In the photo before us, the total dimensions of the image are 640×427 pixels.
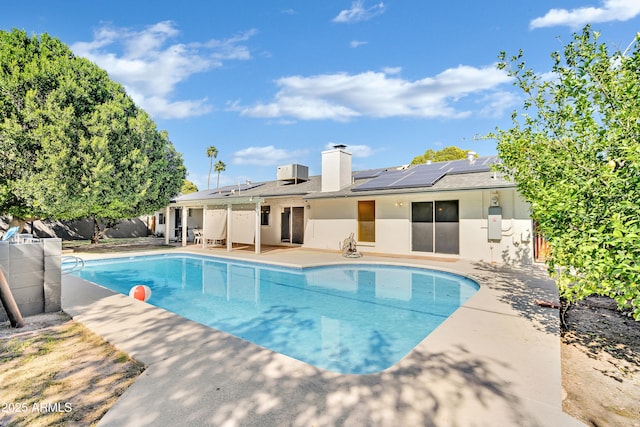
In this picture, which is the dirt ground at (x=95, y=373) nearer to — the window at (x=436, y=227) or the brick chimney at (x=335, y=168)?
the window at (x=436, y=227)

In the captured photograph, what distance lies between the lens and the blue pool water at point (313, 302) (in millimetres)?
4977

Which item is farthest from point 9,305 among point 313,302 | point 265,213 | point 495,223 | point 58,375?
point 265,213

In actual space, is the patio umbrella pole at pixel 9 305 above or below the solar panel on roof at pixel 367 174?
below

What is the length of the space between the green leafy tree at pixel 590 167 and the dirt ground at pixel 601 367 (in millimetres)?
668

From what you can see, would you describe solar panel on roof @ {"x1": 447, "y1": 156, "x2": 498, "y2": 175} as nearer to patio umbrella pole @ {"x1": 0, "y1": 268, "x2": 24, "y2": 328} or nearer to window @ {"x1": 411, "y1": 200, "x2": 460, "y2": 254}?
window @ {"x1": 411, "y1": 200, "x2": 460, "y2": 254}

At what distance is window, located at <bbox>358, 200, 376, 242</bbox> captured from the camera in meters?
14.0

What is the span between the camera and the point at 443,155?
35.7 meters

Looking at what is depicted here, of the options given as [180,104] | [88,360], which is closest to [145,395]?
[88,360]

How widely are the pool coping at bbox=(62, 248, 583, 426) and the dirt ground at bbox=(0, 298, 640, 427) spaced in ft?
0.56

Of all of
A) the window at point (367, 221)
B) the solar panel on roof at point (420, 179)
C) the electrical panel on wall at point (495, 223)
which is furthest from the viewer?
the window at point (367, 221)

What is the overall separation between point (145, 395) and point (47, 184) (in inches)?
486

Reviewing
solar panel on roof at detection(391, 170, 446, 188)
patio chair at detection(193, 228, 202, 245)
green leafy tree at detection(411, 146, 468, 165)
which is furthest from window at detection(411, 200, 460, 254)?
green leafy tree at detection(411, 146, 468, 165)

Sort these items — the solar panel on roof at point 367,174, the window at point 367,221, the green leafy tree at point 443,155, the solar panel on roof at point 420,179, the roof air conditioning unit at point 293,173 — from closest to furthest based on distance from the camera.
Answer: the solar panel on roof at point 420,179 → the window at point 367,221 → the solar panel on roof at point 367,174 → the roof air conditioning unit at point 293,173 → the green leafy tree at point 443,155

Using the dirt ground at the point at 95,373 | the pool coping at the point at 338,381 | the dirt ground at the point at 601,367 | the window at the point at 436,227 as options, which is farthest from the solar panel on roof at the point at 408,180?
the dirt ground at the point at 95,373
